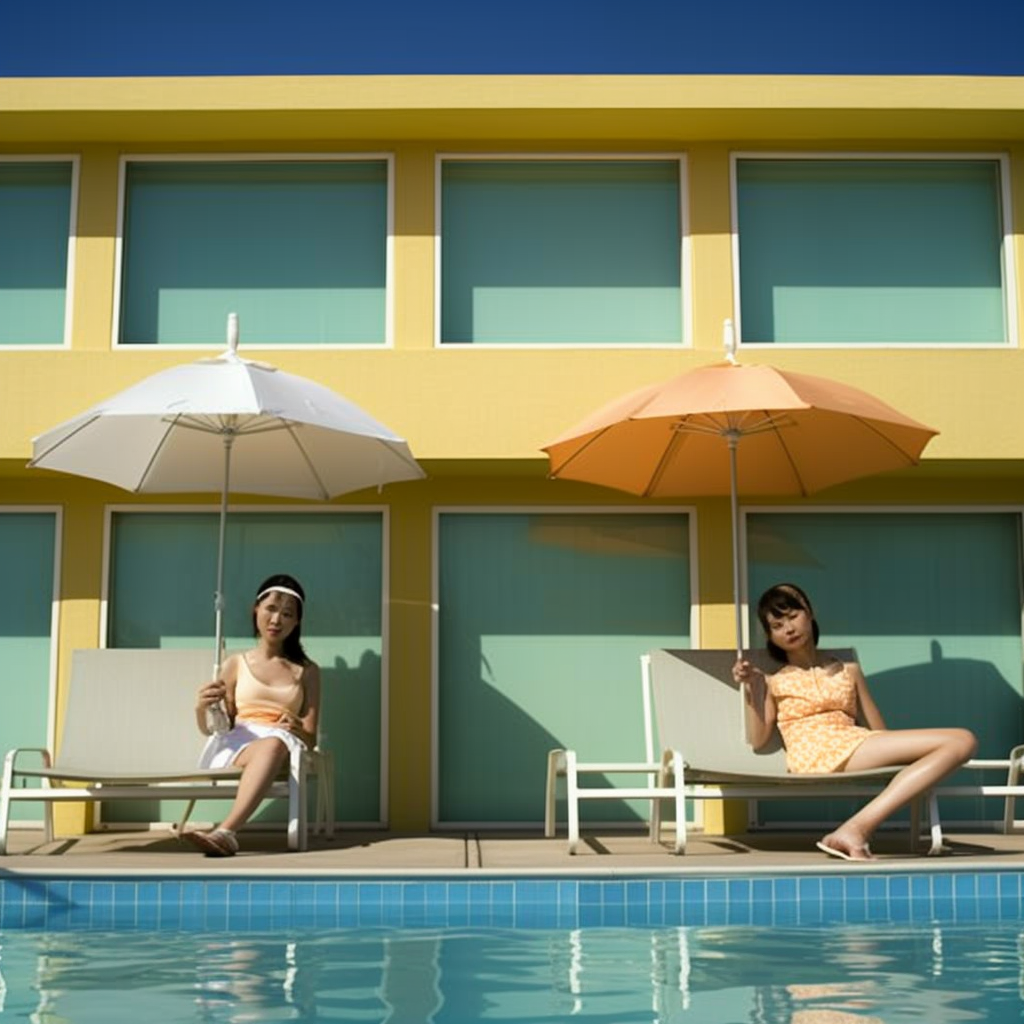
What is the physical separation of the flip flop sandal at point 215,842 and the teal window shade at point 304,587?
1.98 metres

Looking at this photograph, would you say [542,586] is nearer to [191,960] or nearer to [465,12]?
[191,960]

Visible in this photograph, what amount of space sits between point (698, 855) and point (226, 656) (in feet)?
9.30

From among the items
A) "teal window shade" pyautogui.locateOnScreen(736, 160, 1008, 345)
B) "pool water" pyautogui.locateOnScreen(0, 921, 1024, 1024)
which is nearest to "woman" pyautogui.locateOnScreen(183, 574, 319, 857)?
"pool water" pyautogui.locateOnScreen(0, 921, 1024, 1024)

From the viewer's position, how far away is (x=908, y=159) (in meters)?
9.12

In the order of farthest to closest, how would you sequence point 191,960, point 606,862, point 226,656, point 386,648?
point 386,648, point 226,656, point 606,862, point 191,960

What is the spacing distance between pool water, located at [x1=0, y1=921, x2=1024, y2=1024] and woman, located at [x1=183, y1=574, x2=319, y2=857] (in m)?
1.55

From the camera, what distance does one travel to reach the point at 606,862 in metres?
6.48

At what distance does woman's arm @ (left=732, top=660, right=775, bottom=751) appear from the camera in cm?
724

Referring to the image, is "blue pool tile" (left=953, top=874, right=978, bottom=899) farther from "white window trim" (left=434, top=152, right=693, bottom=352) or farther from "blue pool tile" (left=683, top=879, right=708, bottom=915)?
"white window trim" (left=434, top=152, right=693, bottom=352)

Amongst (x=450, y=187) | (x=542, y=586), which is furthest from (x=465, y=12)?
(x=542, y=586)

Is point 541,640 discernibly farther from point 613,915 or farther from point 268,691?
point 613,915

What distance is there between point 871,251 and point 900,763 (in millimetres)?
3690

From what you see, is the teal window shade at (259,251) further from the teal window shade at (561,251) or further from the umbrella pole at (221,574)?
the umbrella pole at (221,574)

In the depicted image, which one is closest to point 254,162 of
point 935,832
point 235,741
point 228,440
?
point 228,440
